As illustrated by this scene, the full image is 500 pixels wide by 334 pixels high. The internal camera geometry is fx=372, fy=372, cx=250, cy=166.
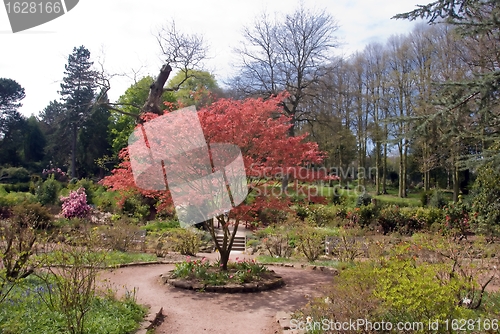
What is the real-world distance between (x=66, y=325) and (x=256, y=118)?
15.4 ft

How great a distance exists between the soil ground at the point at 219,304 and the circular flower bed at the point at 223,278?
0.14 m

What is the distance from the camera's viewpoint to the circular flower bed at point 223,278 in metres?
6.93

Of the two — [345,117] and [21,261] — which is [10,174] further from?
[21,261]

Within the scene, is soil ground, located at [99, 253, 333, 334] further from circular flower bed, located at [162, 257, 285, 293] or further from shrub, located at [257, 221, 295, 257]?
shrub, located at [257, 221, 295, 257]

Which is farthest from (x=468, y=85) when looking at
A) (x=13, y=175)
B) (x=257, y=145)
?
(x=13, y=175)

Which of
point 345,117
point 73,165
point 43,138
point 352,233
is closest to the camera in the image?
point 352,233

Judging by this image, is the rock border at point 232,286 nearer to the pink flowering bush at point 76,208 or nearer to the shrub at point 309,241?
the shrub at point 309,241

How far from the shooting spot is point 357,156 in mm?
29625

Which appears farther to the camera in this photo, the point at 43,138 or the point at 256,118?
the point at 43,138

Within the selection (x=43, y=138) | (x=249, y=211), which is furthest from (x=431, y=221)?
(x=43, y=138)

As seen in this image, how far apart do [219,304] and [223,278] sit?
1.01 m

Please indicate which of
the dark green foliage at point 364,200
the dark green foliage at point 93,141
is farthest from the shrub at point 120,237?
the dark green foliage at point 93,141

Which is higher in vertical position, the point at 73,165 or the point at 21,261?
the point at 73,165

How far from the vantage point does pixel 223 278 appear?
23.7 feet
